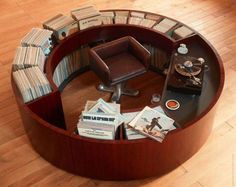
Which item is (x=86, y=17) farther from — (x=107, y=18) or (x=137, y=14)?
(x=137, y=14)

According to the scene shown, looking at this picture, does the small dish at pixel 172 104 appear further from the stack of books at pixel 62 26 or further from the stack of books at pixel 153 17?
the stack of books at pixel 62 26

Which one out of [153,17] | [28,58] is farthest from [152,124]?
[153,17]

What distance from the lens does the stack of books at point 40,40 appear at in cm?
343

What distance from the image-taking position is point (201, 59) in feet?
11.1

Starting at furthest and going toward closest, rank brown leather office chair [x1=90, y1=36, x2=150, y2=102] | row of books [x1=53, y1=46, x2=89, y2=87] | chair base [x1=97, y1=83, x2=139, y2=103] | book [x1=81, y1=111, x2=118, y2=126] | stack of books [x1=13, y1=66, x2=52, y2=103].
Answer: row of books [x1=53, y1=46, x2=89, y2=87]
chair base [x1=97, y1=83, x2=139, y2=103]
brown leather office chair [x1=90, y1=36, x2=150, y2=102]
stack of books [x1=13, y1=66, x2=52, y2=103]
book [x1=81, y1=111, x2=118, y2=126]

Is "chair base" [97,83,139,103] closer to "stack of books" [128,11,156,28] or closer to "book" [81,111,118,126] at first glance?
"stack of books" [128,11,156,28]

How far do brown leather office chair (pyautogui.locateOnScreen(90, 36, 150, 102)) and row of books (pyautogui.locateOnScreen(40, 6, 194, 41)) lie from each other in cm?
46

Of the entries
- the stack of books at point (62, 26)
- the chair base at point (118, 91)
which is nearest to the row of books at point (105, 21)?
the stack of books at point (62, 26)

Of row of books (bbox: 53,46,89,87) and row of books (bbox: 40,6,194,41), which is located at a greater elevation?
row of books (bbox: 40,6,194,41)

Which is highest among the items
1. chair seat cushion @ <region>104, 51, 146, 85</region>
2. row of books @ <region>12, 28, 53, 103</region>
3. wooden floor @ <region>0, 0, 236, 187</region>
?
row of books @ <region>12, 28, 53, 103</region>

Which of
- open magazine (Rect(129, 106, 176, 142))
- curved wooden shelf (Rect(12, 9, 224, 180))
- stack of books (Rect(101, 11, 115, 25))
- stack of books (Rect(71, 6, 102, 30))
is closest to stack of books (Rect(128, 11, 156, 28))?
stack of books (Rect(101, 11, 115, 25))

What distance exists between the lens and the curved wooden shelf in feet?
8.68

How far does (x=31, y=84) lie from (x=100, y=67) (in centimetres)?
74

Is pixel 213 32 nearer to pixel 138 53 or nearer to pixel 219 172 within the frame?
pixel 138 53
